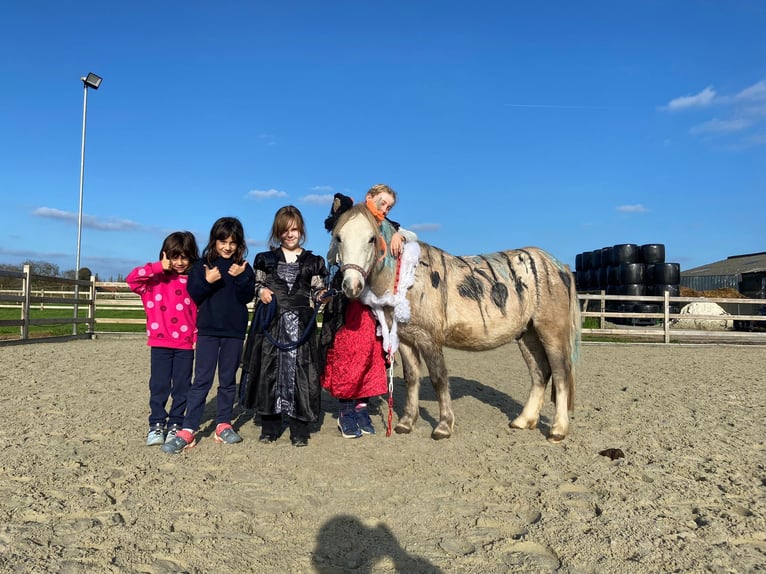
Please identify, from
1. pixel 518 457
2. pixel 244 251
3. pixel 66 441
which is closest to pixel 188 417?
pixel 66 441

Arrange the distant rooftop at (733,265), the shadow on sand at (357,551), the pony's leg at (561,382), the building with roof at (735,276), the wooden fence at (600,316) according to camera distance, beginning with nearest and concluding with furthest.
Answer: the shadow on sand at (357,551) → the pony's leg at (561,382) → the wooden fence at (600,316) → the building with roof at (735,276) → the distant rooftop at (733,265)

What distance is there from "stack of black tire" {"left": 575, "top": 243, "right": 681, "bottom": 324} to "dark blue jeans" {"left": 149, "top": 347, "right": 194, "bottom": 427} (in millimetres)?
17083

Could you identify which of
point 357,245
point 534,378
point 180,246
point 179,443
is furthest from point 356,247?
point 534,378

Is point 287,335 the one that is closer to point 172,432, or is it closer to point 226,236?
point 226,236

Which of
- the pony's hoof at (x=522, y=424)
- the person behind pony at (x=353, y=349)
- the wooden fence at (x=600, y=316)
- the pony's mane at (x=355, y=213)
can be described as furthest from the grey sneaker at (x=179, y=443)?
the wooden fence at (x=600, y=316)

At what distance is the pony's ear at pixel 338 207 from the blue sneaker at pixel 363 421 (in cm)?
161

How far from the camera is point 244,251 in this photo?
3.73 meters

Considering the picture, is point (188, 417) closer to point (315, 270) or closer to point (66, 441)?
point (66, 441)

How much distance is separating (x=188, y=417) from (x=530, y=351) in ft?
9.68

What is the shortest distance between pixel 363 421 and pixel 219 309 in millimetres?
1597

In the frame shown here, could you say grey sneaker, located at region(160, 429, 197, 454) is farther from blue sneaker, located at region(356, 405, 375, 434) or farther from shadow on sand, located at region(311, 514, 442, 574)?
shadow on sand, located at region(311, 514, 442, 574)

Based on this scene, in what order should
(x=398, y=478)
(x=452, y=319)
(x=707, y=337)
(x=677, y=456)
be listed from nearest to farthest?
(x=398, y=478), (x=677, y=456), (x=452, y=319), (x=707, y=337)

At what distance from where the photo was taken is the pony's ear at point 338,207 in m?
3.89

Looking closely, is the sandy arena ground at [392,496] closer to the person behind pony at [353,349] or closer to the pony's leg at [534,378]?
the pony's leg at [534,378]
